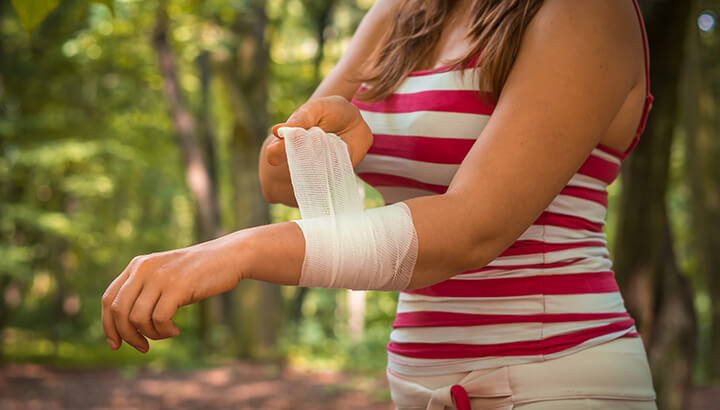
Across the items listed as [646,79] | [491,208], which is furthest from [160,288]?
[646,79]

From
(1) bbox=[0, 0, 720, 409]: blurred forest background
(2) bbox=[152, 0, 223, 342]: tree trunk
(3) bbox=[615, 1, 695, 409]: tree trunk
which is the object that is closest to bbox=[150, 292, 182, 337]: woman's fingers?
(3) bbox=[615, 1, 695, 409]: tree trunk

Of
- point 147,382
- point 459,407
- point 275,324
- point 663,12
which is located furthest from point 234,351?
point 459,407

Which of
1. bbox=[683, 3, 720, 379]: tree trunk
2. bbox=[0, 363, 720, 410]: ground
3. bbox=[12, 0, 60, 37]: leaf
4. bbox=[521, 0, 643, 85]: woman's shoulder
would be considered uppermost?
bbox=[12, 0, 60, 37]: leaf

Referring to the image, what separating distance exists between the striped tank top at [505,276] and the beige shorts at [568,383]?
2 cm

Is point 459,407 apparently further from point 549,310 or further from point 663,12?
point 663,12

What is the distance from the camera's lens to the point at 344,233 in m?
1.04

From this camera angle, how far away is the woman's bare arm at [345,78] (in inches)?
59.7

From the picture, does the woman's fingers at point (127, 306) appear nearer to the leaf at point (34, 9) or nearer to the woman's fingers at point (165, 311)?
the woman's fingers at point (165, 311)

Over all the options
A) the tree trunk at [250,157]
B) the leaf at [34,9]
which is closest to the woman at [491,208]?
the leaf at [34,9]

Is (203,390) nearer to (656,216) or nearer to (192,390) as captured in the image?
(192,390)

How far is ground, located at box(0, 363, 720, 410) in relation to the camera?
790cm

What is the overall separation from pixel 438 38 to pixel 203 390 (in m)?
7.97

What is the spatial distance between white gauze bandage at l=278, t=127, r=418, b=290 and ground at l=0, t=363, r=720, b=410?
6.68 meters

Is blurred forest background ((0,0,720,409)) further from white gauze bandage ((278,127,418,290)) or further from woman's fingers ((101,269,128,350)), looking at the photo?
woman's fingers ((101,269,128,350))
